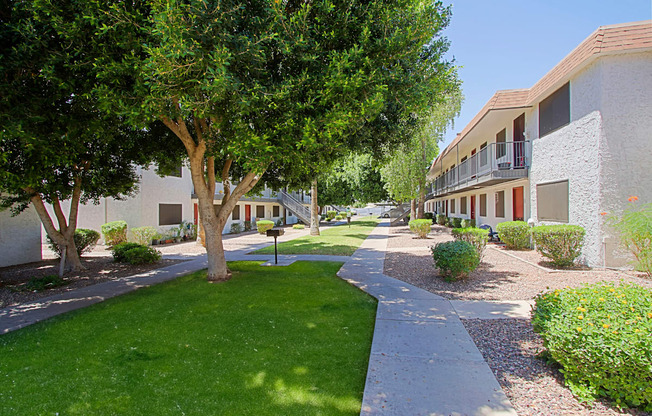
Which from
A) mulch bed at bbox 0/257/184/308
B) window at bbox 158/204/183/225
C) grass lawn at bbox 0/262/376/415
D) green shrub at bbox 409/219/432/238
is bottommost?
mulch bed at bbox 0/257/184/308

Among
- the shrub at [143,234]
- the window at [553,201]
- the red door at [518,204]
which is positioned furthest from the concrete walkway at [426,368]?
the shrub at [143,234]

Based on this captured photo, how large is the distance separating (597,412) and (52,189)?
11.9m

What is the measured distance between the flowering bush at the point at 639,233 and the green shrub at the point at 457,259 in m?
3.40

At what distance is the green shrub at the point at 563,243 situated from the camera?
Answer: 28.9ft

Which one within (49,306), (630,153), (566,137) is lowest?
(49,306)

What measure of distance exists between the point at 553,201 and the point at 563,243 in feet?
9.43

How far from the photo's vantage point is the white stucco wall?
1220cm

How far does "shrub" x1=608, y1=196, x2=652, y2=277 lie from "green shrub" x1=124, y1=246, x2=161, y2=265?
1362 cm

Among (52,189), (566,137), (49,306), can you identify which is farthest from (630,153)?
(52,189)

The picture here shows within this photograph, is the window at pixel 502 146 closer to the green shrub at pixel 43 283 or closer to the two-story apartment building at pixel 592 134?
the two-story apartment building at pixel 592 134

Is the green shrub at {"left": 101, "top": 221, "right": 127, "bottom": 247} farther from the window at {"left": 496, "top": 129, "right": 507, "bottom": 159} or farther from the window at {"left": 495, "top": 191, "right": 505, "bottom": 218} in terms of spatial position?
the window at {"left": 495, "top": 191, "right": 505, "bottom": 218}

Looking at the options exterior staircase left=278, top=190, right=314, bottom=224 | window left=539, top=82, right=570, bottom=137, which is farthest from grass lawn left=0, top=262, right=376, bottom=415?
exterior staircase left=278, top=190, right=314, bottom=224

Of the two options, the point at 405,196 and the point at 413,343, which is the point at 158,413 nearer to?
the point at 413,343

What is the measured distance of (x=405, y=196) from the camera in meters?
23.9
